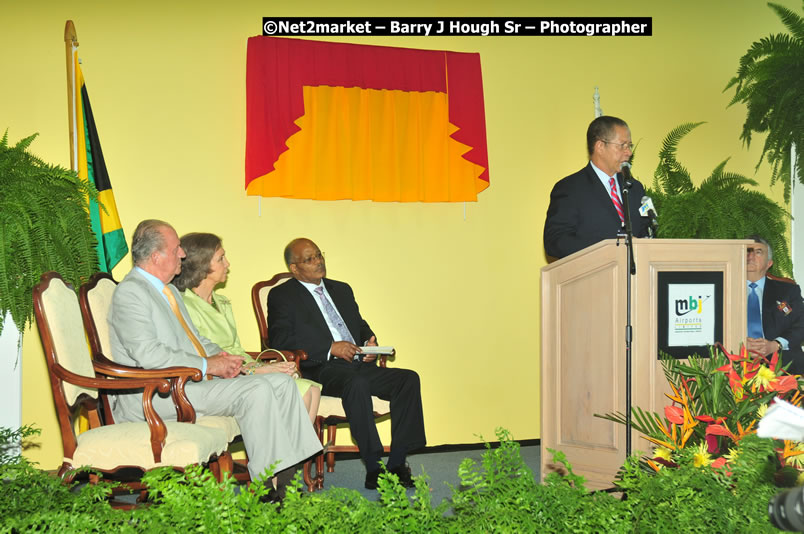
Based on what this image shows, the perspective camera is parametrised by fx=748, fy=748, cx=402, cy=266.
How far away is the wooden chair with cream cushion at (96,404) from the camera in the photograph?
117 inches

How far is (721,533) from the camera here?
1563 mm

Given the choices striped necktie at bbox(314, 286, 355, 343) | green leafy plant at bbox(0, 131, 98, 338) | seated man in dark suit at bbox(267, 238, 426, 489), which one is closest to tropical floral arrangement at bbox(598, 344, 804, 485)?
seated man in dark suit at bbox(267, 238, 426, 489)

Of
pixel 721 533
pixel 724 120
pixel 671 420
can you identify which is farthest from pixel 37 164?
pixel 724 120

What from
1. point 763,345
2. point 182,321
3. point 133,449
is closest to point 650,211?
point 763,345

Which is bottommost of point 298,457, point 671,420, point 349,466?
point 349,466

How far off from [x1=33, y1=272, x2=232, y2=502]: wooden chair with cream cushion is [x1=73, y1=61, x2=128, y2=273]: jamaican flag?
124cm

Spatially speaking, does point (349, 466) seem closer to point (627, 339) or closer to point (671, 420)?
point (627, 339)

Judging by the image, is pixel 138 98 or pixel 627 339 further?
pixel 138 98

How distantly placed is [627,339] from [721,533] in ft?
4.30

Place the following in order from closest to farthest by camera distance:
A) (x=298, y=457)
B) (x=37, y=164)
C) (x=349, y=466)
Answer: (x=298, y=457) → (x=37, y=164) → (x=349, y=466)

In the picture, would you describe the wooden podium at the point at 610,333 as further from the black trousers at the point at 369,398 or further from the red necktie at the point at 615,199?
the black trousers at the point at 369,398

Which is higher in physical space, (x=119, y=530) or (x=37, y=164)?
(x=37, y=164)

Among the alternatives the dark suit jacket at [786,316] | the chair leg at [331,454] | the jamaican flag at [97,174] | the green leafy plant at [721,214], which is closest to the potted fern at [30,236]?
the jamaican flag at [97,174]

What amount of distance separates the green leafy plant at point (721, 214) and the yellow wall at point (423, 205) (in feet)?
2.81
